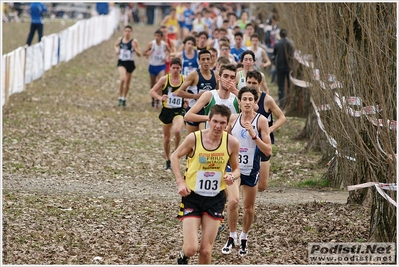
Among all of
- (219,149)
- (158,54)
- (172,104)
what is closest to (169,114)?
A: (172,104)

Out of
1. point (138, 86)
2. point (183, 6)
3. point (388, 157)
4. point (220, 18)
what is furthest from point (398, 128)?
point (183, 6)

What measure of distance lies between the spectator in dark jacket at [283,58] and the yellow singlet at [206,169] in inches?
497

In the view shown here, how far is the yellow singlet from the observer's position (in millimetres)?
8086

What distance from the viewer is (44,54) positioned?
86.5 ft

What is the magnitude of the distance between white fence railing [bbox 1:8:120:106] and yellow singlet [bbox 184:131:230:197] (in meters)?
11.5

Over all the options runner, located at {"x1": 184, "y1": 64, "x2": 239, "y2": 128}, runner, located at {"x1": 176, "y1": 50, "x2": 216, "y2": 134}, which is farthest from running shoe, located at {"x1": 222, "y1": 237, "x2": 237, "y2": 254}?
runner, located at {"x1": 176, "y1": 50, "x2": 216, "y2": 134}

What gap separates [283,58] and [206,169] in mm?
13932

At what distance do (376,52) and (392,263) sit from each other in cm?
214

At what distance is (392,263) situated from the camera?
8875 mm

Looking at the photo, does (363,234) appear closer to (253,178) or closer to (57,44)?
(253,178)

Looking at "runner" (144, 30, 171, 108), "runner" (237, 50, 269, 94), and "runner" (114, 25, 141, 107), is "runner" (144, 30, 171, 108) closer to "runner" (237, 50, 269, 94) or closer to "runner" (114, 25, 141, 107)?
"runner" (114, 25, 141, 107)

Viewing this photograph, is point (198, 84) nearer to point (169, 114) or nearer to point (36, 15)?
point (169, 114)

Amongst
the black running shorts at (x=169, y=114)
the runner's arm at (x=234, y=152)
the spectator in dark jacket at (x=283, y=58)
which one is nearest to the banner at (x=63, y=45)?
the spectator in dark jacket at (x=283, y=58)

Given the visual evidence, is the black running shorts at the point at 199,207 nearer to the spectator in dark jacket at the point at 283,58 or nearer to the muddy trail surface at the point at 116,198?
the muddy trail surface at the point at 116,198
